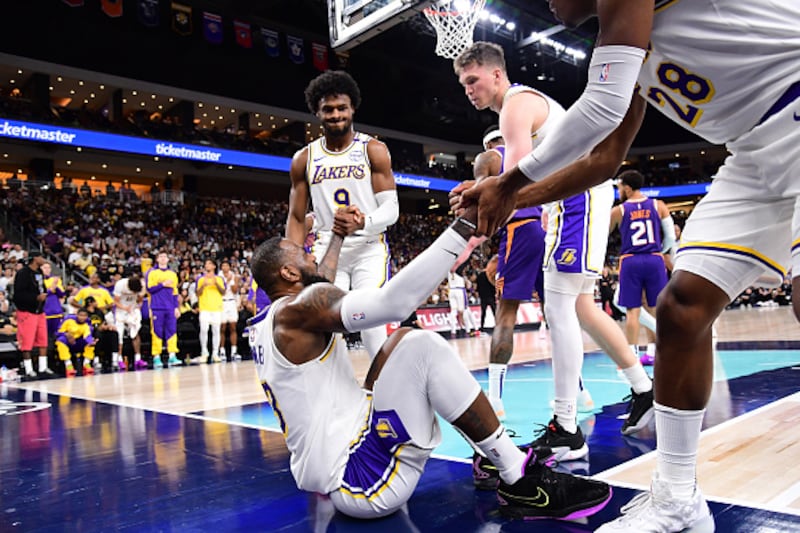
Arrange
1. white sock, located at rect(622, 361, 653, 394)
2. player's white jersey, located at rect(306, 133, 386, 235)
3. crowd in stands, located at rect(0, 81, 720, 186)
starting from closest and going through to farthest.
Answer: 1. white sock, located at rect(622, 361, 653, 394)
2. player's white jersey, located at rect(306, 133, 386, 235)
3. crowd in stands, located at rect(0, 81, 720, 186)

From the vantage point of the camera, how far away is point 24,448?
386 centimetres

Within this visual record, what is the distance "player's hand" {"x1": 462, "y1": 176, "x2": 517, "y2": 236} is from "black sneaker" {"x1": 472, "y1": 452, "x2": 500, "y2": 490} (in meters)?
1.09

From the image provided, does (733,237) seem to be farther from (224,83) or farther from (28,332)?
(224,83)

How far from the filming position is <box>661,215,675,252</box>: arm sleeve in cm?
606

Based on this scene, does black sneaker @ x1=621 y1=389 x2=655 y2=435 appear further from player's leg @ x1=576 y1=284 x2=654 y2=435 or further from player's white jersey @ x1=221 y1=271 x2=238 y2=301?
player's white jersey @ x1=221 y1=271 x2=238 y2=301

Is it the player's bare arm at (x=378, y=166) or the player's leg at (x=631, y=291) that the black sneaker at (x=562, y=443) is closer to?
the player's bare arm at (x=378, y=166)

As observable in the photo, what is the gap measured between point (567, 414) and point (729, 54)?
1.84 metres

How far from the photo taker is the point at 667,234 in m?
6.10

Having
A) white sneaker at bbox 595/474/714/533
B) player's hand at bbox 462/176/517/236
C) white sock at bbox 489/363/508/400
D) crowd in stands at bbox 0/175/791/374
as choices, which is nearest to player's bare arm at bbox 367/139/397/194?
white sock at bbox 489/363/508/400

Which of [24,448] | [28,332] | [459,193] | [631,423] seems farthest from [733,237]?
[28,332]

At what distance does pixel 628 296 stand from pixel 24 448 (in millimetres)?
5166

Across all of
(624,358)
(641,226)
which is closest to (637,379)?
(624,358)

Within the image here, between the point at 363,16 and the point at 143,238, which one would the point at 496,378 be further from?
the point at 143,238

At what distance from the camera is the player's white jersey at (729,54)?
1516 millimetres
